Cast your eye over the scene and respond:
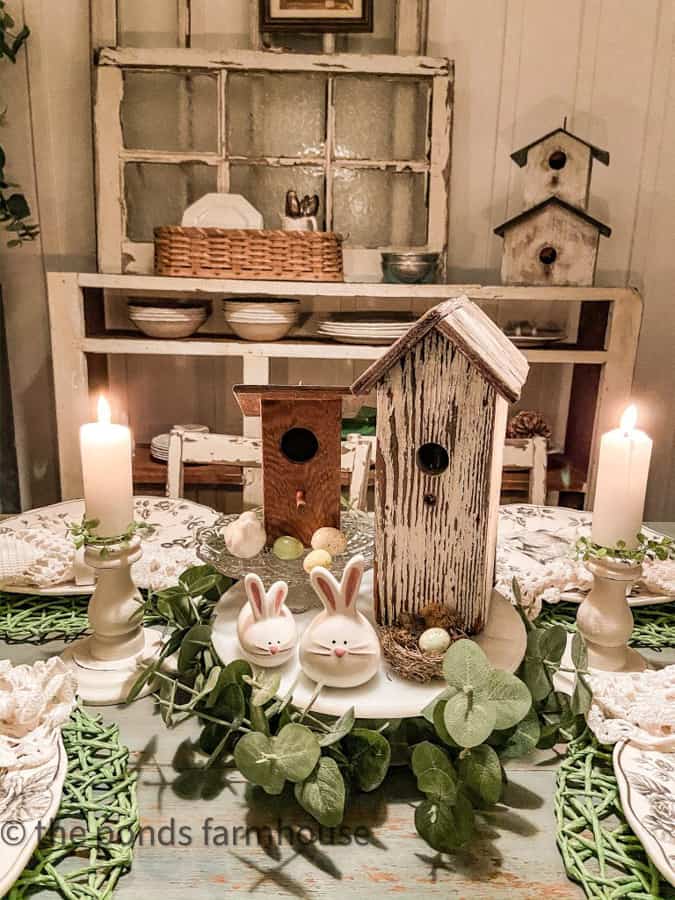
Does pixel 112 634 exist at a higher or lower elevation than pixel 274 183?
lower

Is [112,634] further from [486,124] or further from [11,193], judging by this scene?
[486,124]

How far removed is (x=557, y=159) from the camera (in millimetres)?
1929

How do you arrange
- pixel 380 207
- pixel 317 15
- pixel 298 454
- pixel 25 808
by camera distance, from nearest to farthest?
pixel 25 808 → pixel 298 454 → pixel 317 15 → pixel 380 207

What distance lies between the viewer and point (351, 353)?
1.95 m

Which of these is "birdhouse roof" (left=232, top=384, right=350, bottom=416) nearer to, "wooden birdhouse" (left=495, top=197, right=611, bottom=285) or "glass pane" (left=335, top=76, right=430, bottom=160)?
A: "wooden birdhouse" (left=495, top=197, right=611, bottom=285)

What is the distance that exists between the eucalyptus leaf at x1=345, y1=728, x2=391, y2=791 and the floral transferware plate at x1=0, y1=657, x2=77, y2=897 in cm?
28

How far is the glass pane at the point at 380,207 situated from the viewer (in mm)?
2105

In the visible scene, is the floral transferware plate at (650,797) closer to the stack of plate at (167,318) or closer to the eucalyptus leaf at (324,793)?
the eucalyptus leaf at (324,793)

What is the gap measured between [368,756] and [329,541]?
29 cm

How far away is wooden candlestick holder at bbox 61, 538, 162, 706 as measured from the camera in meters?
0.86

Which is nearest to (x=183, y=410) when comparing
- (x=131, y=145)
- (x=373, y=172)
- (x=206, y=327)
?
(x=206, y=327)

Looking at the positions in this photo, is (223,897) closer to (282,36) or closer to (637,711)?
(637,711)

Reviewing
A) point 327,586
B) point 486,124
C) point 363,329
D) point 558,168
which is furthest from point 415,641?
point 486,124

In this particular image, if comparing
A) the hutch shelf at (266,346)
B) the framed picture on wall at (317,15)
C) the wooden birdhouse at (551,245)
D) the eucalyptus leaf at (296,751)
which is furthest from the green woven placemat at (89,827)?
the framed picture on wall at (317,15)
